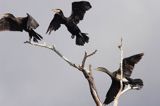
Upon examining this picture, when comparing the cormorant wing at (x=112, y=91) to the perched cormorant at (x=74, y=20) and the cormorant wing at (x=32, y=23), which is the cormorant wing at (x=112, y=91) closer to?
the perched cormorant at (x=74, y=20)

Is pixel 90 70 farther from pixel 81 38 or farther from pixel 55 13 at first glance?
pixel 55 13

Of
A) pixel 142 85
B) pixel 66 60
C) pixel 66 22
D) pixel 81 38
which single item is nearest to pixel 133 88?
pixel 142 85

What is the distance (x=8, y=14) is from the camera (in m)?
23.5

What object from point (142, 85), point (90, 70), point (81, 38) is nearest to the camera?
point (90, 70)

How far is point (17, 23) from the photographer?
23.0 metres

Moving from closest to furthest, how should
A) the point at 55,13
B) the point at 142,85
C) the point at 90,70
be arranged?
the point at 90,70
the point at 142,85
the point at 55,13

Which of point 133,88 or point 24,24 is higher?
point 24,24

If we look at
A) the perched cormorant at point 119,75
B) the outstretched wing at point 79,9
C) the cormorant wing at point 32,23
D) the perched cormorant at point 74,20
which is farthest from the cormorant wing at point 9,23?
the perched cormorant at point 119,75

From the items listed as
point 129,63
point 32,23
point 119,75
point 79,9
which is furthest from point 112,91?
point 79,9

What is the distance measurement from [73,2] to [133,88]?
7.24 metres

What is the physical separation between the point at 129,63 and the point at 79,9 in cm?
503

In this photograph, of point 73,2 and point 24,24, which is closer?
point 24,24

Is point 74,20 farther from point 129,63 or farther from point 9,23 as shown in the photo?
point 129,63

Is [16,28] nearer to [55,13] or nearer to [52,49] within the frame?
[55,13]
